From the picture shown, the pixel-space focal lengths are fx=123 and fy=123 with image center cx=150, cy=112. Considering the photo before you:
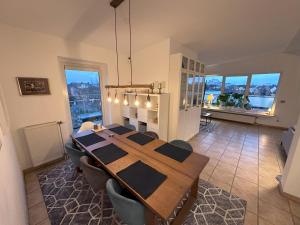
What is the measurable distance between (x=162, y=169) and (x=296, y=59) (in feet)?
20.2

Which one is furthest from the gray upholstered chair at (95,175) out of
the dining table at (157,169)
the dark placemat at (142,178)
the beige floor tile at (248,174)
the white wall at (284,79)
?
the white wall at (284,79)

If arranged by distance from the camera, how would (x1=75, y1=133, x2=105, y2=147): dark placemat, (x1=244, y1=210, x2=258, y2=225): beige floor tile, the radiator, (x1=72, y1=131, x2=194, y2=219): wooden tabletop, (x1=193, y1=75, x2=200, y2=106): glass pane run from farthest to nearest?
1. (x1=193, y1=75, x2=200, y2=106): glass pane
2. the radiator
3. (x1=75, y1=133, x2=105, y2=147): dark placemat
4. (x1=244, y1=210, x2=258, y2=225): beige floor tile
5. (x1=72, y1=131, x2=194, y2=219): wooden tabletop

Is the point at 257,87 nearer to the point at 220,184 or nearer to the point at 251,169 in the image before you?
the point at 251,169

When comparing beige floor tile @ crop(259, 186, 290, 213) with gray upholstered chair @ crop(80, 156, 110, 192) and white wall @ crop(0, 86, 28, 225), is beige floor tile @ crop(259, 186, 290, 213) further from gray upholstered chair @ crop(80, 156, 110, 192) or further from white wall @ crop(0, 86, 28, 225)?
white wall @ crop(0, 86, 28, 225)

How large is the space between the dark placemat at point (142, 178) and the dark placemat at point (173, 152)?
0.38 metres

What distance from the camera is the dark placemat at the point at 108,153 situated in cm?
166

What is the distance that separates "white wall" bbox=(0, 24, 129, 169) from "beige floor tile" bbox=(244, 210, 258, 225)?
3.62 meters

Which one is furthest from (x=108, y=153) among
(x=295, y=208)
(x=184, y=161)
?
(x=295, y=208)

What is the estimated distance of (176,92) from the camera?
9.90 ft

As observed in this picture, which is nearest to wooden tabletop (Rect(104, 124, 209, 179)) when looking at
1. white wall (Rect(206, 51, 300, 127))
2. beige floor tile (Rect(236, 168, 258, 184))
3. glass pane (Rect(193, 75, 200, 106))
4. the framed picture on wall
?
beige floor tile (Rect(236, 168, 258, 184))

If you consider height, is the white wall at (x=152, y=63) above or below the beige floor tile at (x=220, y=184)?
above

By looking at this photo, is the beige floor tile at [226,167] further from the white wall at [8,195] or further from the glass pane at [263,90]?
the glass pane at [263,90]

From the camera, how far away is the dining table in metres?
1.09

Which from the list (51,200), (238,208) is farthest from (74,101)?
(238,208)
